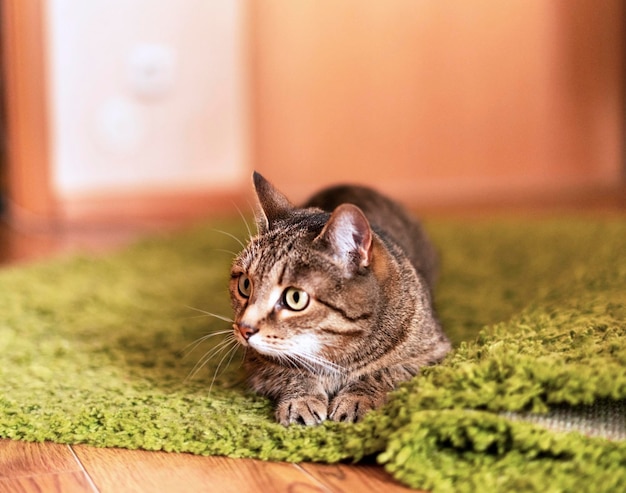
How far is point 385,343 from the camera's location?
1.25 meters

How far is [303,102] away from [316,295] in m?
2.85

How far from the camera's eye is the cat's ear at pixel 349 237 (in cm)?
118

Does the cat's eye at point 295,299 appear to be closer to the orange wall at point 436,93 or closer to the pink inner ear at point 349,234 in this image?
the pink inner ear at point 349,234

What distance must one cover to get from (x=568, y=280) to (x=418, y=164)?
2218 mm

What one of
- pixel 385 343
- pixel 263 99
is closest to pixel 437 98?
pixel 263 99

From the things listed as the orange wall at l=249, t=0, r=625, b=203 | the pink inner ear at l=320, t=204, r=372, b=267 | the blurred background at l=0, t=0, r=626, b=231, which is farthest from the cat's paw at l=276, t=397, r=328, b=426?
the orange wall at l=249, t=0, r=625, b=203

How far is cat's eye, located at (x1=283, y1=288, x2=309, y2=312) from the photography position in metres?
1.20

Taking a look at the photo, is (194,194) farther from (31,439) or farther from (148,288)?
(31,439)

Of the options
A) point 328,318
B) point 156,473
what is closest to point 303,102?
point 328,318

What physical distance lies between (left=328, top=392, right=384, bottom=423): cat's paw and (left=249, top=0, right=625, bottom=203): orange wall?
9.23 ft

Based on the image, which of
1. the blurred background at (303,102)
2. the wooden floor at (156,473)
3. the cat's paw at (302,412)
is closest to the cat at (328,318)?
the cat's paw at (302,412)

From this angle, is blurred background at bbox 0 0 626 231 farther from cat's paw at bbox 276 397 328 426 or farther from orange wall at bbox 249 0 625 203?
cat's paw at bbox 276 397 328 426

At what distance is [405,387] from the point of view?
3.79ft

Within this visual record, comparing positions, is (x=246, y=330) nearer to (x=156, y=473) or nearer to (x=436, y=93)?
(x=156, y=473)
